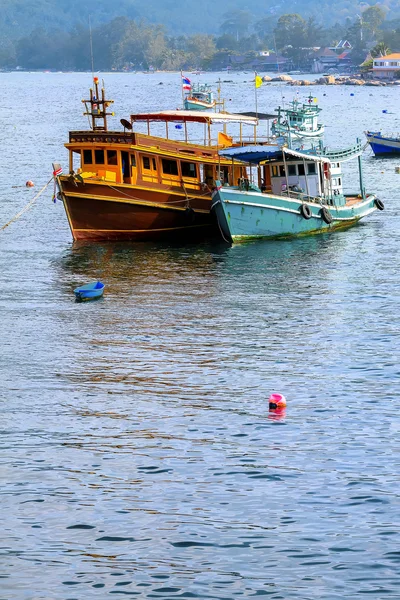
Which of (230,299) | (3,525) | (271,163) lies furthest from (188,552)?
(271,163)

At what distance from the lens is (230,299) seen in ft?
119

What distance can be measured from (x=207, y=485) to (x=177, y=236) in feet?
94.8

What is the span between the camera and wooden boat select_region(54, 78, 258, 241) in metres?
45.8

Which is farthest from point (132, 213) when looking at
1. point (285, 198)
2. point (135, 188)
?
point (285, 198)

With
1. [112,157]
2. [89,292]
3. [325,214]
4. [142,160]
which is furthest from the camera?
[325,214]

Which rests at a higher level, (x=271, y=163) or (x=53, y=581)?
(x=271, y=163)

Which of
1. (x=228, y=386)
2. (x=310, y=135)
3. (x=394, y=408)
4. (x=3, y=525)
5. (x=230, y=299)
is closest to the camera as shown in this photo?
(x=3, y=525)

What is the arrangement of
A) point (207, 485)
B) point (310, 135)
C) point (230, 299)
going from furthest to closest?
point (310, 135), point (230, 299), point (207, 485)

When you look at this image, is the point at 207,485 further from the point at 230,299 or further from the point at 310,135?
the point at 310,135

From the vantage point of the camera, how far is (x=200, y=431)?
22844 mm

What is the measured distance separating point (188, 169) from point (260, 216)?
4323 mm

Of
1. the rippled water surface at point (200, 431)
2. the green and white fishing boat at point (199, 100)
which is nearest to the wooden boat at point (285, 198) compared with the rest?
the rippled water surface at point (200, 431)

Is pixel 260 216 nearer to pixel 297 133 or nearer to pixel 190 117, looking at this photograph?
pixel 190 117

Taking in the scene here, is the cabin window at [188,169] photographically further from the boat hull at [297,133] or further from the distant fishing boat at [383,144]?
the distant fishing boat at [383,144]
